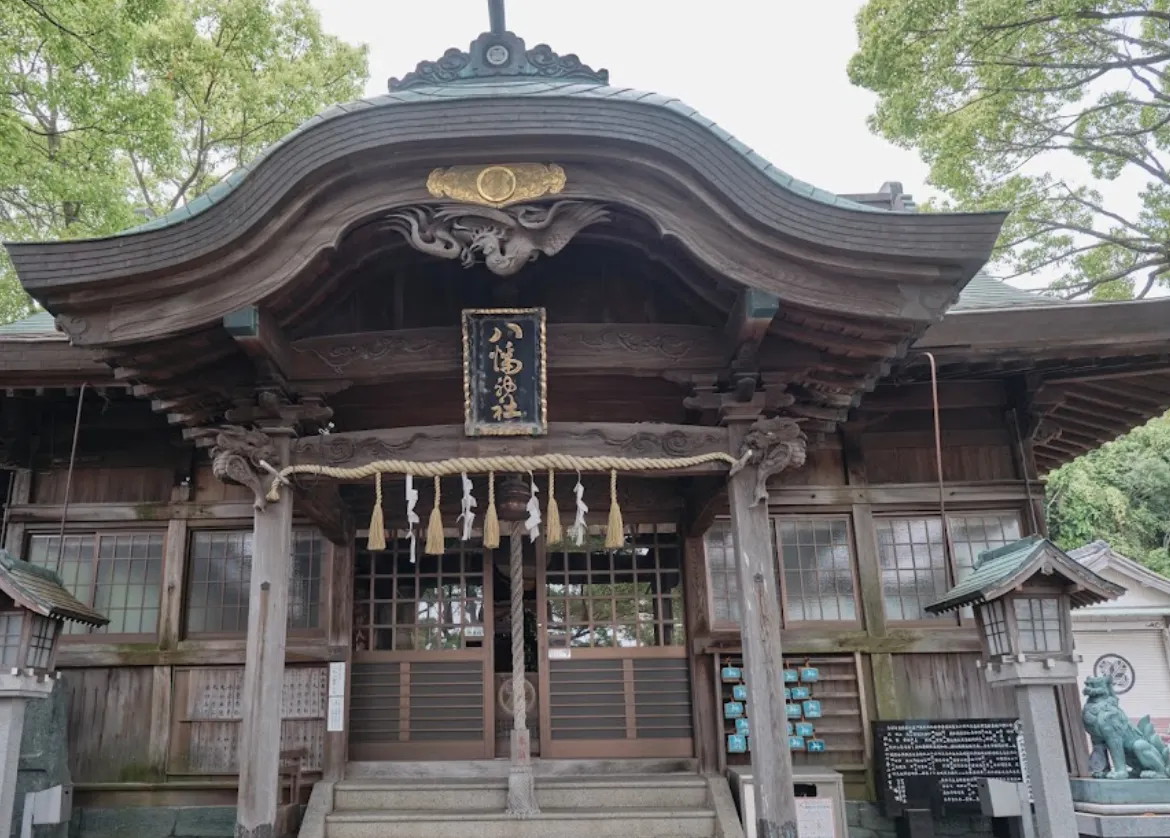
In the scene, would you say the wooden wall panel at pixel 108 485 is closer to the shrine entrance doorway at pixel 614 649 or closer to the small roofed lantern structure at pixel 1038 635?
the shrine entrance doorway at pixel 614 649

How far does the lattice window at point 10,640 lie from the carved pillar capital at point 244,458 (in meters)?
1.50

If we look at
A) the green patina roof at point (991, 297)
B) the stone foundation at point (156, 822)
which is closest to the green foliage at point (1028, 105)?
the green patina roof at point (991, 297)

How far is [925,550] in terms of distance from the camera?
782cm

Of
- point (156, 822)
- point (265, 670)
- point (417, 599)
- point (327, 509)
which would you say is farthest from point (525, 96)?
point (156, 822)

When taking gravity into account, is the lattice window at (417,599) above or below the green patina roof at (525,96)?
below

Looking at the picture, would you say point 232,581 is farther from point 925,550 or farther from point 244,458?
point 925,550

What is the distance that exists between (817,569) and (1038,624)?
9.02 feet

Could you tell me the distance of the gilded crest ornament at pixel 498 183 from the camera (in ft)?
16.7

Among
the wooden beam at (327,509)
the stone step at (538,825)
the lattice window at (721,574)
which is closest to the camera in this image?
the wooden beam at (327,509)

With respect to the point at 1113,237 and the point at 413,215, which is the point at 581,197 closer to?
the point at 413,215

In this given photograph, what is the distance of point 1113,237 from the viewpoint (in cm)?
1561

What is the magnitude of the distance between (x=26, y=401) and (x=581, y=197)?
581 cm

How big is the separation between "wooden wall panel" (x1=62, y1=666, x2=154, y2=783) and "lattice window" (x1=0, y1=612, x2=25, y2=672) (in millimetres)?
2417

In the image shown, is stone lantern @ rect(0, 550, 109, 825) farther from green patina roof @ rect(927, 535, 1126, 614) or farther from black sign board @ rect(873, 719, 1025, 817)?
black sign board @ rect(873, 719, 1025, 817)
